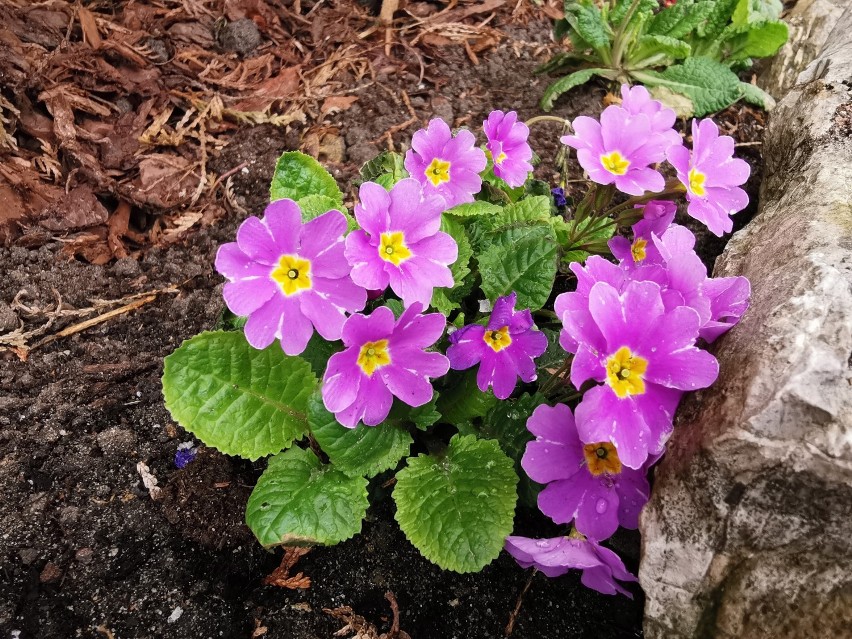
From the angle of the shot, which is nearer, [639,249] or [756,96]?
[639,249]

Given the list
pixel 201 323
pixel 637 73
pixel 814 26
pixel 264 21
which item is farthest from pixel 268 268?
pixel 814 26

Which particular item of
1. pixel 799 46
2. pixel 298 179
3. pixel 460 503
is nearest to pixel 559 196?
pixel 298 179

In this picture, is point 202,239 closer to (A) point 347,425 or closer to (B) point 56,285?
(B) point 56,285

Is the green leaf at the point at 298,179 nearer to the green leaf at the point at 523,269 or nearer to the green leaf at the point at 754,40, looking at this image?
the green leaf at the point at 523,269

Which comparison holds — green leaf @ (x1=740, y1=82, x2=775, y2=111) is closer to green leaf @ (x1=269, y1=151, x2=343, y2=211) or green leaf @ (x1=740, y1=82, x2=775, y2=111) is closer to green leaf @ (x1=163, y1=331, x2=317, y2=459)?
green leaf @ (x1=269, y1=151, x2=343, y2=211)

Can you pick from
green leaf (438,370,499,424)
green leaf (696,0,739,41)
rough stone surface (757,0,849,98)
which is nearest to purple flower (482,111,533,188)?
green leaf (438,370,499,424)

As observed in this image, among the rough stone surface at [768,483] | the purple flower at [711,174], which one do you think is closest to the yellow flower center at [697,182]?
the purple flower at [711,174]

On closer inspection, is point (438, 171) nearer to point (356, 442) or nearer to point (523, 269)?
point (523, 269)
